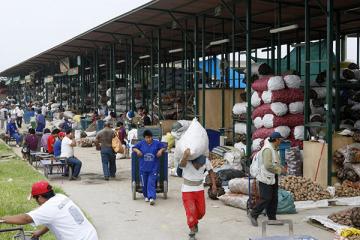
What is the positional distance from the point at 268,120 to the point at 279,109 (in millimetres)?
460

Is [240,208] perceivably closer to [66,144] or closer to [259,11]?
[66,144]

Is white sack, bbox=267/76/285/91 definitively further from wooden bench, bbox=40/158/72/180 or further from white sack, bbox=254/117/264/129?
wooden bench, bbox=40/158/72/180

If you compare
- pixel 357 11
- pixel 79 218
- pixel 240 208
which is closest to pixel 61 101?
pixel 357 11

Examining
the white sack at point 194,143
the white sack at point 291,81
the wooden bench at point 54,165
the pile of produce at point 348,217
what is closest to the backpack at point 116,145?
the wooden bench at point 54,165

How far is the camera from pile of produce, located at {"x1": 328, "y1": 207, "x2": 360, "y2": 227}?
27.1 feet

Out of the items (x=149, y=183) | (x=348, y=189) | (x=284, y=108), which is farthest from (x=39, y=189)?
(x=284, y=108)

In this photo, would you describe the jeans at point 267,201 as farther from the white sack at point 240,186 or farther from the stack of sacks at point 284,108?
the stack of sacks at point 284,108

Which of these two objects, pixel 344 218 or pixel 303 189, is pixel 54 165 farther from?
pixel 344 218

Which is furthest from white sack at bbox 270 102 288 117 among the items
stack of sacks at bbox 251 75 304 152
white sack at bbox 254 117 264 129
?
white sack at bbox 254 117 264 129

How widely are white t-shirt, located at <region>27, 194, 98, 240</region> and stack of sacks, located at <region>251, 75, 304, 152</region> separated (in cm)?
905

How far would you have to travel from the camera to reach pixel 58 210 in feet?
16.7

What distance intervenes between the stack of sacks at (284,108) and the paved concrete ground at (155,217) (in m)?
2.92

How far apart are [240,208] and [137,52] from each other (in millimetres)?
24601

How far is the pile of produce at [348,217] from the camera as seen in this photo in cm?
827
